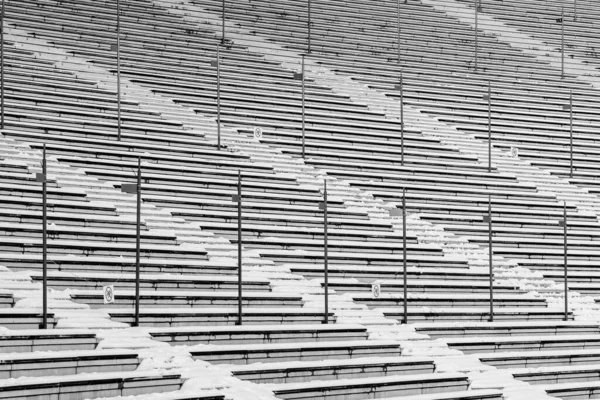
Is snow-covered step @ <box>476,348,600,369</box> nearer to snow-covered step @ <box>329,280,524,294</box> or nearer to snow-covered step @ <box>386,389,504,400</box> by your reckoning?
snow-covered step @ <box>386,389,504,400</box>

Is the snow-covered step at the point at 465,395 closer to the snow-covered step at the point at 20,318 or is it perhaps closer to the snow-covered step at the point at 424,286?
the snow-covered step at the point at 424,286

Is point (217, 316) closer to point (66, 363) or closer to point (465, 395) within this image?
point (66, 363)

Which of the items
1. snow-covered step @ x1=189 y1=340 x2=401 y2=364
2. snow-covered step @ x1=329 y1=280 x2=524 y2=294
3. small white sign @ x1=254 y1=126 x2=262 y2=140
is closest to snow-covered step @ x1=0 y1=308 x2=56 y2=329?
snow-covered step @ x1=189 y1=340 x2=401 y2=364

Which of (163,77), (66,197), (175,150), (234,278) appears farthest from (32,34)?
(234,278)

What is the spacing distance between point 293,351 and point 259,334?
2.32ft

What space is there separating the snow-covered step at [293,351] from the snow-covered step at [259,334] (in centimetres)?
33

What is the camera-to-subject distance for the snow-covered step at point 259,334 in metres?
17.4

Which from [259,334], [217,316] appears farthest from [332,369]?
[217,316]

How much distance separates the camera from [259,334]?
60.3 feet

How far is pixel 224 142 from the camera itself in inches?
1024

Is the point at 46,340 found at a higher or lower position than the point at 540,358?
higher

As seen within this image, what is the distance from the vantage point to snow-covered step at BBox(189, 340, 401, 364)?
17.2 m

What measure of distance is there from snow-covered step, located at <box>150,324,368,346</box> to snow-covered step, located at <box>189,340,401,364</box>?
1.08 feet

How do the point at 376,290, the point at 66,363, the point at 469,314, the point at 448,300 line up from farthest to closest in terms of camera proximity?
the point at 448,300 < the point at 469,314 < the point at 376,290 < the point at 66,363
